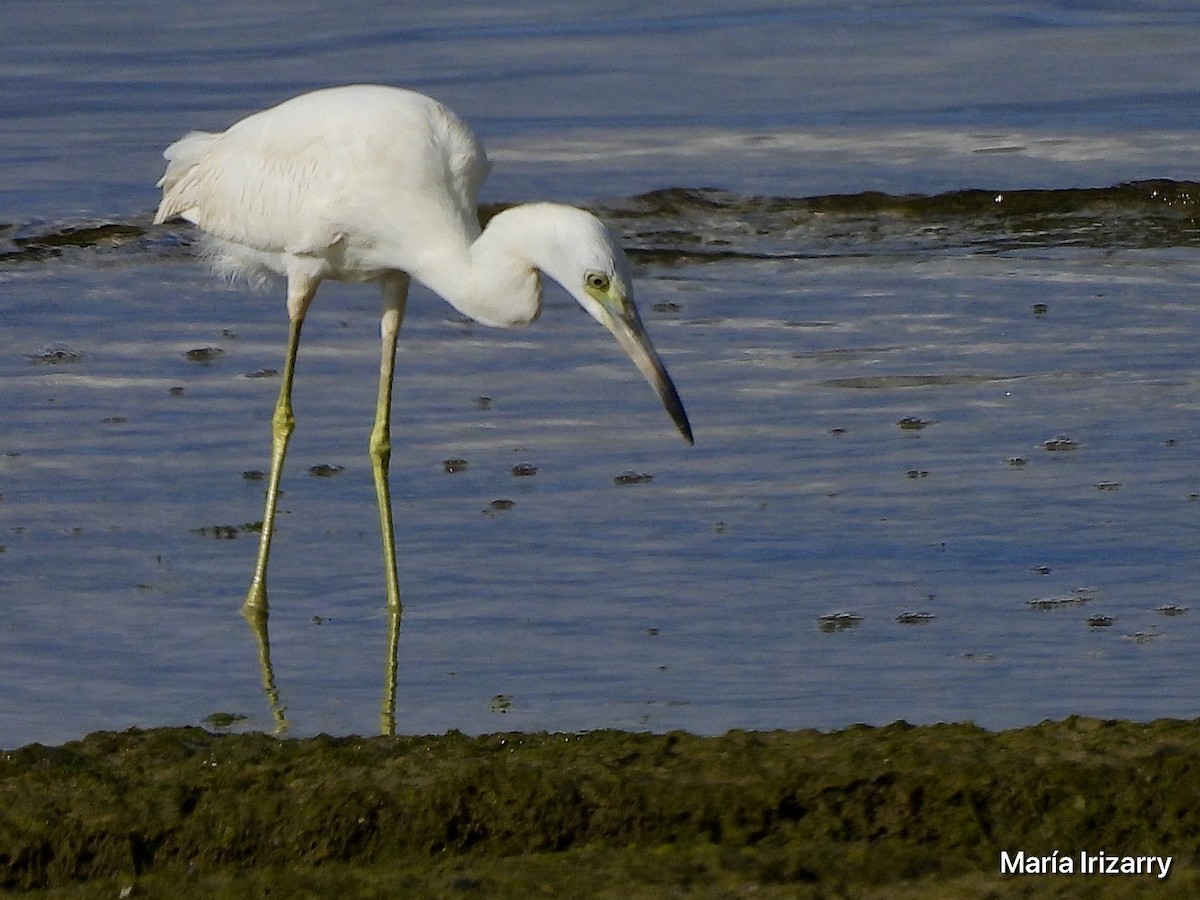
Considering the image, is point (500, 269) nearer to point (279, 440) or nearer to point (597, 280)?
point (597, 280)

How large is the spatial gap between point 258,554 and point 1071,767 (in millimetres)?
3417

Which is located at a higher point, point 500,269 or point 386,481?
point 500,269

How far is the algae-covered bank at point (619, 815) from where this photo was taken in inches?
156

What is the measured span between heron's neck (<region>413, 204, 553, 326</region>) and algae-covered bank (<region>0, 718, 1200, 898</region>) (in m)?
2.67

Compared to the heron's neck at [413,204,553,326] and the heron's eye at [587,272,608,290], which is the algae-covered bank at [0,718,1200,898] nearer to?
the heron's eye at [587,272,608,290]

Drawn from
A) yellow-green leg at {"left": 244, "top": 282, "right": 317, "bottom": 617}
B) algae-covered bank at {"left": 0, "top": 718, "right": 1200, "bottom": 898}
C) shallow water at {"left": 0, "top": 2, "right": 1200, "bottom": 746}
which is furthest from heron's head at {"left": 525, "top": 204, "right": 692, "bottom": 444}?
algae-covered bank at {"left": 0, "top": 718, "right": 1200, "bottom": 898}

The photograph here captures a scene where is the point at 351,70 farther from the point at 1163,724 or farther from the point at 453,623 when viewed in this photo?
the point at 1163,724

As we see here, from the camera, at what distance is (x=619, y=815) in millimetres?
4180

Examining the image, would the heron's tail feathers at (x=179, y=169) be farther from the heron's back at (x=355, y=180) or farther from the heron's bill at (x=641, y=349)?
the heron's bill at (x=641, y=349)

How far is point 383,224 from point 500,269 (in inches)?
25.3

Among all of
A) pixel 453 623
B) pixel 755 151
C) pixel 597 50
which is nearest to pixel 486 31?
pixel 597 50

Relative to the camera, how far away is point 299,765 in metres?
4.47

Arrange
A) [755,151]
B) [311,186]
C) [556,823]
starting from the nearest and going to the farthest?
1. [556,823]
2. [311,186]
3. [755,151]

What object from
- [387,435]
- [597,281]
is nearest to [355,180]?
[387,435]
